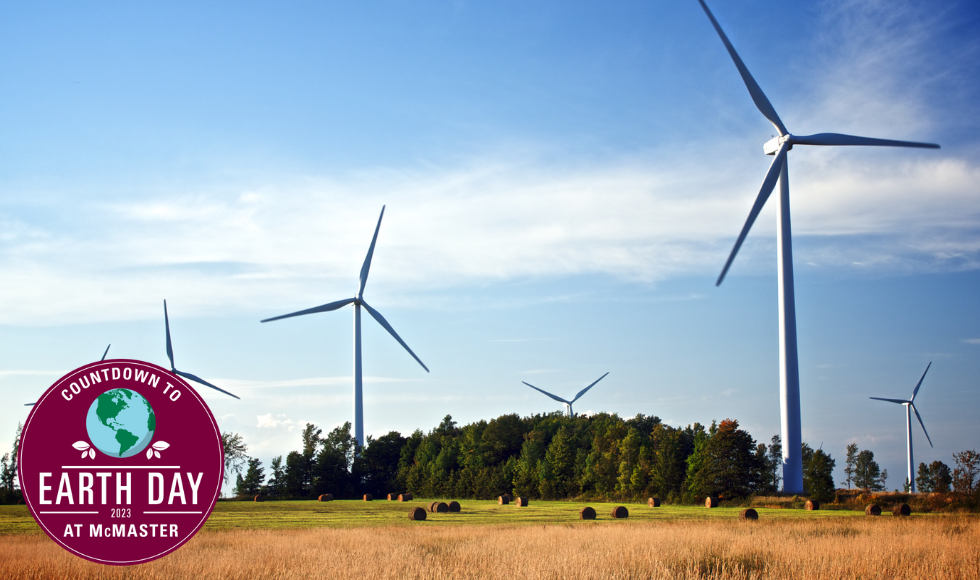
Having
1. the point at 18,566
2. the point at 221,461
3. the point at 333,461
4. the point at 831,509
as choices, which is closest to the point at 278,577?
the point at 18,566

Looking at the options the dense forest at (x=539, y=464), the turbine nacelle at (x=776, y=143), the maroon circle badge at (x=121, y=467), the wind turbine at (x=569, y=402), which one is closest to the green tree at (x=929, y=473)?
the dense forest at (x=539, y=464)

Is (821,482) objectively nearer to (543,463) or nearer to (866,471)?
(543,463)

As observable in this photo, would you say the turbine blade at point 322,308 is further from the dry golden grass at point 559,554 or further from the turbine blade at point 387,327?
the dry golden grass at point 559,554

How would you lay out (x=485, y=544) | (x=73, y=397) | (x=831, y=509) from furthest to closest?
(x=831, y=509) < (x=485, y=544) < (x=73, y=397)

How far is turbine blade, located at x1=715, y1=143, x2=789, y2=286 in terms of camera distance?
33.4 meters

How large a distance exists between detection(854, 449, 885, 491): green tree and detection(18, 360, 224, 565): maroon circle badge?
157 meters

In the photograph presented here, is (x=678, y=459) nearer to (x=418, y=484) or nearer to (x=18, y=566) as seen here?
(x=418, y=484)

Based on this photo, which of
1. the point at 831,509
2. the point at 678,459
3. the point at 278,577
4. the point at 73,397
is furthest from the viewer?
the point at 678,459

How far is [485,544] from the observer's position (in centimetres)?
3083

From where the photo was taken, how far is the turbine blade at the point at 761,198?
33.4m

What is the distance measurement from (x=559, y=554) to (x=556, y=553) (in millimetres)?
1327

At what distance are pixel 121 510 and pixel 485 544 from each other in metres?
17.6

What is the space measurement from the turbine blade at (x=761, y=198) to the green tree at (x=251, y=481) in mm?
74500

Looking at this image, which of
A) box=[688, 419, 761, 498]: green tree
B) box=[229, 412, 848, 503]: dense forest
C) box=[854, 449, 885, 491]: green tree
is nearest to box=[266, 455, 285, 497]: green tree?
box=[229, 412, 848, 503]: dense forest
